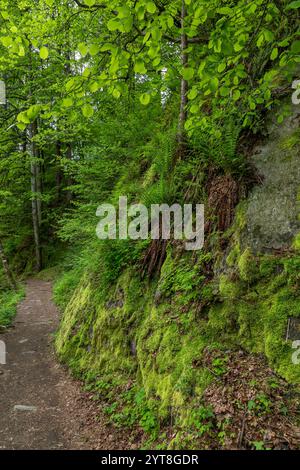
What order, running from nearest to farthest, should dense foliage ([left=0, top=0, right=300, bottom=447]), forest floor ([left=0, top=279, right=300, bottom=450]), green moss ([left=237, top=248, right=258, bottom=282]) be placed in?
forest floor ([left=0, top=279, right=300, bottom=450]) → dense foliage ([left=0, top=0, right=300, bottom=447]) → green moss ([left=237, top=248, right=258, bottom=282])

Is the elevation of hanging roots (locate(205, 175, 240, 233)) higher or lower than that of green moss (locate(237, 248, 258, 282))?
higher

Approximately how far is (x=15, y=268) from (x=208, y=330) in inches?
673

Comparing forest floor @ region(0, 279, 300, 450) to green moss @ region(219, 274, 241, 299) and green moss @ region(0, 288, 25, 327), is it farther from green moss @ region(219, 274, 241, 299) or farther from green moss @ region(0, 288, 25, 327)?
green moss @ region(0, 288, 25, 327)

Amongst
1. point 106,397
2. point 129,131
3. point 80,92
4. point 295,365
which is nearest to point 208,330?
point 295,365

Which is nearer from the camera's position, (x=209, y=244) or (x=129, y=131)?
(x=209, y=244)

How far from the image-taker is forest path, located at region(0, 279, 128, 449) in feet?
15.3

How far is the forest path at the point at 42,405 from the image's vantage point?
4.67 metres

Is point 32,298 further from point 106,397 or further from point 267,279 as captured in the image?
point 267,279

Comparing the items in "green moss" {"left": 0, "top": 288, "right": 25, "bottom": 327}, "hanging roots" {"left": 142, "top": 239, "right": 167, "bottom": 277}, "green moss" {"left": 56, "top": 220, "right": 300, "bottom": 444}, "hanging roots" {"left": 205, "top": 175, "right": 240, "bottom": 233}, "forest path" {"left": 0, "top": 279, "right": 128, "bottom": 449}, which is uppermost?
"hanging roots" {"left": 205, "top": 175, "right": 240, "bottom": 233}

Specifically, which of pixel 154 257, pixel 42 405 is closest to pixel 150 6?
pixel 154 257

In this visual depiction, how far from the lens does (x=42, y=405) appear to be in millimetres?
5727

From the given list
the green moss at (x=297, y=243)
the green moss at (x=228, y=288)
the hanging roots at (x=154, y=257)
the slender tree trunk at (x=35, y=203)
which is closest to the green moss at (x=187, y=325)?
the green moss at (x=228, y=288)

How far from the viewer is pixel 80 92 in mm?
3281

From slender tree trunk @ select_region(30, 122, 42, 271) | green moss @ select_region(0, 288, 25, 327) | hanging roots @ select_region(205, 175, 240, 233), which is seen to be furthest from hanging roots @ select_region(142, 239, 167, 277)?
slender tree trunk @ select_region(30, 122, 42, 271)
